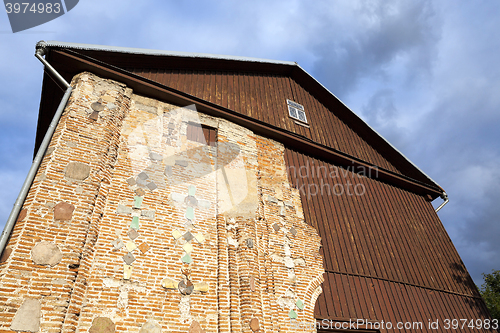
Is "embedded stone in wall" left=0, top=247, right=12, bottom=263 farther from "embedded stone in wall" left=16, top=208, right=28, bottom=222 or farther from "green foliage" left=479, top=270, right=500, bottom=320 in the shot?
"green foliage" left=479, top=270, right=500, bottom=320

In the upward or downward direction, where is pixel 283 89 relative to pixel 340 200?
upward

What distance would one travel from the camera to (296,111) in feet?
34.5

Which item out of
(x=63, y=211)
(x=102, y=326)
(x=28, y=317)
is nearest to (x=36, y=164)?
(x=63, y=211)

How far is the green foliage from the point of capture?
68.8 feet

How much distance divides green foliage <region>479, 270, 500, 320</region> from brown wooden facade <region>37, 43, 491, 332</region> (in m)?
15.9

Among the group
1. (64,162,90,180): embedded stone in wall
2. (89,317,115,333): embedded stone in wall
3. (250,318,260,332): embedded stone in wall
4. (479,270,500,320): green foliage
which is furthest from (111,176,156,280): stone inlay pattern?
(479,270,500,320): green foliage

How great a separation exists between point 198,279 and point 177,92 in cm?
441

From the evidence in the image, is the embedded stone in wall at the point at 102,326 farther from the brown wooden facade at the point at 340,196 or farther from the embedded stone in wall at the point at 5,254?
the brown wooden facade at the point at 340,196

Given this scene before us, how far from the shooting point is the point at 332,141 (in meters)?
10.6

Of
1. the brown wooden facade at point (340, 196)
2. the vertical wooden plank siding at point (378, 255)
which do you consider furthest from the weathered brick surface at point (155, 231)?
the vertical wooden plank siding at point (378, 255)

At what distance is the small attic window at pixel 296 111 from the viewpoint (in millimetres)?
10250

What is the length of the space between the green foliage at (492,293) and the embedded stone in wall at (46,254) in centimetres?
2712

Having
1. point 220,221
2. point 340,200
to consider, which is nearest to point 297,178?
point 340,200

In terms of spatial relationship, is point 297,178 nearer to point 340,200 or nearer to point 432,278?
point 340,200
